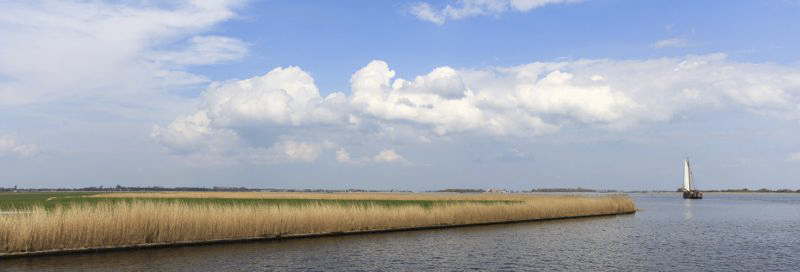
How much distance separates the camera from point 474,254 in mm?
25094

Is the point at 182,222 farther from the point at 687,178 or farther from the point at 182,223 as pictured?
the point at 687,178

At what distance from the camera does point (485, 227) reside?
4072 centimetres

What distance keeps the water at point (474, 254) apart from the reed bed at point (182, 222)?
98 cm

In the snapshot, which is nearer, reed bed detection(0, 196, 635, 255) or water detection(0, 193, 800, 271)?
water detection(0, 193, 800, 271)

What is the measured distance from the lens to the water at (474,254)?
2094 centimetres

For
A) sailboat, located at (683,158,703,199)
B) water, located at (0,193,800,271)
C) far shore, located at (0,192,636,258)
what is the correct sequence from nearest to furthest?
water, located at (0,193,800,271), far shore, located at (0,192,636,258), sailboat, located at (683,158,703,199)

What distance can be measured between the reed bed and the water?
0.98 metres

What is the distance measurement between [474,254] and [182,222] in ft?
43.3

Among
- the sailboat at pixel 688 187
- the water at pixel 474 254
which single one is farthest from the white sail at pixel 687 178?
the water at pixel 474 254

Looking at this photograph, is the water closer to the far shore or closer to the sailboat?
the far shore

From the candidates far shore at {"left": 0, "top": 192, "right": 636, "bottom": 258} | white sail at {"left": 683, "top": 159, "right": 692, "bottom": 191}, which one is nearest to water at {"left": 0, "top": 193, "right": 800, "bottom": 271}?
far shore at {"left": 0, "top": 192, "right": 636, "bottom": 258}

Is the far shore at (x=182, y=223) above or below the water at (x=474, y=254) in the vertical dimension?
above

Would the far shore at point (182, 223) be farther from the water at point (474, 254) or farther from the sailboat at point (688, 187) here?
the sailboat at point (688, 187)

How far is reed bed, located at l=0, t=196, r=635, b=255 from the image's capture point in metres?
21.8
